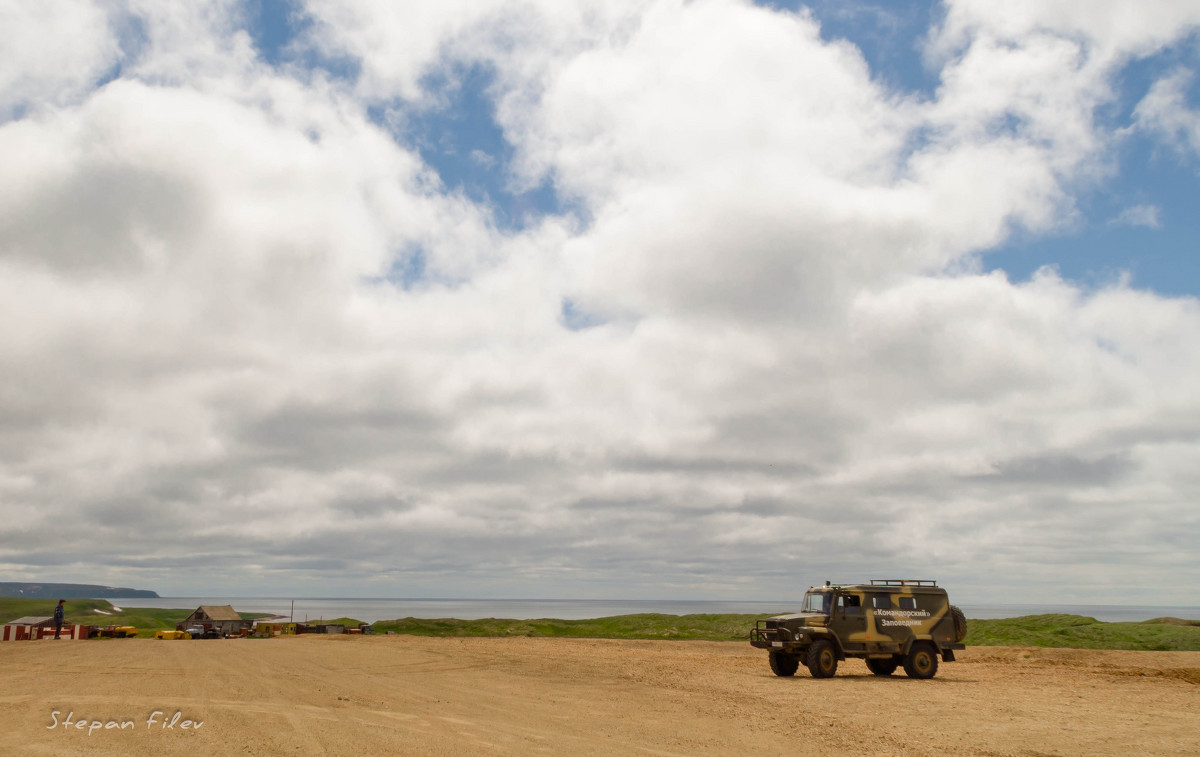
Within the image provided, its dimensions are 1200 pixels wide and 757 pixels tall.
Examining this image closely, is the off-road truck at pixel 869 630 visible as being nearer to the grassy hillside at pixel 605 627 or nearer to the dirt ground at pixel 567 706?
the dirt ground at pixel 567 706

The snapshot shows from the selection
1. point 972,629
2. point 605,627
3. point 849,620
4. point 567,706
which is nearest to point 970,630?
point 972,629

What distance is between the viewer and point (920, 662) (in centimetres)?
2966

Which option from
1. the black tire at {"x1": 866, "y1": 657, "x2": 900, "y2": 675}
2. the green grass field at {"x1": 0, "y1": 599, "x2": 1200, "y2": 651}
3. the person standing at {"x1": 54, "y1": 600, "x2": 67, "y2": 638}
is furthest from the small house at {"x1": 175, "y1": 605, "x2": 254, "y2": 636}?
the black tire at {"x1": 866, "y1": 657, "x2": 900, "y2": 675}

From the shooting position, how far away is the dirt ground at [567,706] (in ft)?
48.0

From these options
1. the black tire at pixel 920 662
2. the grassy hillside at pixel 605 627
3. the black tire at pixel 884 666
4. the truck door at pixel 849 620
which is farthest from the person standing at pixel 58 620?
the black tire at pixel 920 662

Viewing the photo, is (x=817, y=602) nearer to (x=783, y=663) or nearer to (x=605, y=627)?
(x=783, y=663)

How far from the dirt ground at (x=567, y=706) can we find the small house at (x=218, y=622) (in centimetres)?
2021

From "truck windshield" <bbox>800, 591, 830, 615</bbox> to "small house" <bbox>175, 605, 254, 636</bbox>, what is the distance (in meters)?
42.7

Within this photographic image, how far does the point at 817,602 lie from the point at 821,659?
2.29 metres

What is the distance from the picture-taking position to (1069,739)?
1605 cm

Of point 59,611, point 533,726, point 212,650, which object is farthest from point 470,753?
point 59,611

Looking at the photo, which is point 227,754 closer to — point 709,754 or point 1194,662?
point 709,754

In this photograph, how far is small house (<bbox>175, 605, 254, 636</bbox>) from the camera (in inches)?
2153

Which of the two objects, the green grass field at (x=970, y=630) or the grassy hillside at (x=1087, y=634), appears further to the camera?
the green grass field at (x=970, y=630)
